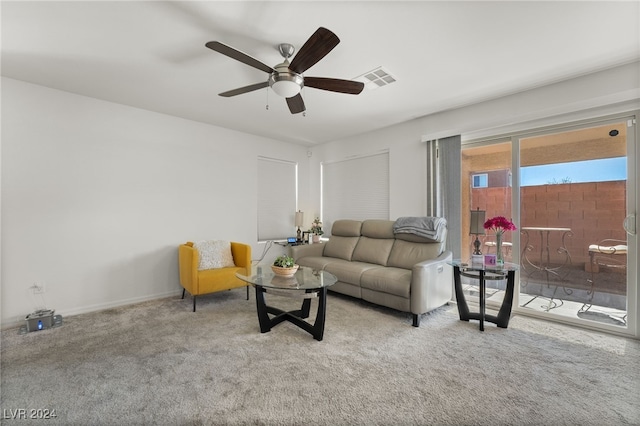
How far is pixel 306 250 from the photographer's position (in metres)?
4.55

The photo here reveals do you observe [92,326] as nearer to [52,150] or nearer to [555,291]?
[52,150]

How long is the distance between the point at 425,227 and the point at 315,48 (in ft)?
8.43

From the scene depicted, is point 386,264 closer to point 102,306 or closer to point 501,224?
point 501,224

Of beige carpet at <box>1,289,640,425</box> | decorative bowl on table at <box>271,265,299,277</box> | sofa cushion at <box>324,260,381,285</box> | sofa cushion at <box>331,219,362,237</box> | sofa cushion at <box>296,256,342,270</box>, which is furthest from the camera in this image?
sofa cushion at <box>331,219,362,237</box>

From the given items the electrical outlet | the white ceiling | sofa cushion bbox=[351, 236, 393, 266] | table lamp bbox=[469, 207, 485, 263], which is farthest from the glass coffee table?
the electrical outlet

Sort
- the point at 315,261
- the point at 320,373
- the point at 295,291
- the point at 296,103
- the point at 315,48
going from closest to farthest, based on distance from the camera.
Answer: the point at 315,48, the point at 320,373, the point at 295,291, the point at 296,103, the point at 315,261

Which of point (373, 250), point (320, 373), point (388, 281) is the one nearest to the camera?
point (320, 373)

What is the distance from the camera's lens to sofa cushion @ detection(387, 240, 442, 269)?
3.50m

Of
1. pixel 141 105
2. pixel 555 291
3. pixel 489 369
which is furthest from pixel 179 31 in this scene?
pixel 555 291

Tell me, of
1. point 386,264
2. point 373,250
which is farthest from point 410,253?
point 373,250

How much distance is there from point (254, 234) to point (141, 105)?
248 centimetres

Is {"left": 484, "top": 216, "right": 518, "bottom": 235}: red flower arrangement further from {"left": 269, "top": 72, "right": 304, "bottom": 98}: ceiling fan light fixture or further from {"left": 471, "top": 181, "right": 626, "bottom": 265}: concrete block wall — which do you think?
{"left": 269, "top": 72, "right": 304, "bottom": 98}: ceiling fan light fixture

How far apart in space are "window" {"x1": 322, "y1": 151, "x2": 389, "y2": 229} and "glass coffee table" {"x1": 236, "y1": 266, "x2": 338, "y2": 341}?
6.88 feet

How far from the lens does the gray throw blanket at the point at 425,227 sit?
349cm
